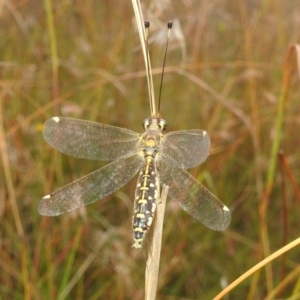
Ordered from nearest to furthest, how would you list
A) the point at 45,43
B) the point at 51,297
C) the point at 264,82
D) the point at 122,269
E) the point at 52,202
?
the point at 52,202 → the point at 51,297 → the point at 122,269 → the point at 45,43 → the point at 264,82

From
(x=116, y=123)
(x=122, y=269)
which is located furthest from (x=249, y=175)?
(x=122, y=269)

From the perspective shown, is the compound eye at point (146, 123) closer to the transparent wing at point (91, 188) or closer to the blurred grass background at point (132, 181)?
the transparent wing at point (91, 188)

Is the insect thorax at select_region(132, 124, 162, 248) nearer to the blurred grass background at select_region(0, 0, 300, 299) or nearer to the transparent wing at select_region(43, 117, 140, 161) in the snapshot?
the transparent wing at select_region(43, 117, 140, 161)

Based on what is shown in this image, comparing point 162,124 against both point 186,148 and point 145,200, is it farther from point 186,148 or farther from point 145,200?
point 145,200

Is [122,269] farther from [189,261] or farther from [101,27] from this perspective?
[101,27]

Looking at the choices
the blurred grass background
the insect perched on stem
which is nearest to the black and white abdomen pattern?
the insect perched on stem
